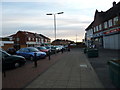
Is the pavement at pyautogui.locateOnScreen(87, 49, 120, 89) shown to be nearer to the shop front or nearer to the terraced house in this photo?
the terraced house

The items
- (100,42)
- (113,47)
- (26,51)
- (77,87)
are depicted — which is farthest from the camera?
(100,42)

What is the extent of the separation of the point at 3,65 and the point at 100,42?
30.1 m

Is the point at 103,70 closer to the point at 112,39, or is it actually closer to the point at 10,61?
the point at 10,61

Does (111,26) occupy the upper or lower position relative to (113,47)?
upper

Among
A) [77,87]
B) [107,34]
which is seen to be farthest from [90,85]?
[107,34]

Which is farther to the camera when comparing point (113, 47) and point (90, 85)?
point (113, 47)

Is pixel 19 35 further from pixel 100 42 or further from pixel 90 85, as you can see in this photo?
pixel 90 85

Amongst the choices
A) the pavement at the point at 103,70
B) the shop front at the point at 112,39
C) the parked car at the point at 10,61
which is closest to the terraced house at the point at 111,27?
the shop front at the point at 112,39

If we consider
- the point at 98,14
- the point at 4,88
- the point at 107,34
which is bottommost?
the point at 4,88

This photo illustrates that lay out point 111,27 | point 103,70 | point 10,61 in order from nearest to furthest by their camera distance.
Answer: point 103,70 → point 10,61 → point 111,27

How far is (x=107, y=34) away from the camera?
2983cm

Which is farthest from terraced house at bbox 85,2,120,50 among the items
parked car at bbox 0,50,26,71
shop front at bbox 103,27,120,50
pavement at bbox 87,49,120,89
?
parked car at bbox 0,50,26,71

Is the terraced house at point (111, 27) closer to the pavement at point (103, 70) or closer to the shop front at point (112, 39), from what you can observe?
the shop front at point (112, 39)

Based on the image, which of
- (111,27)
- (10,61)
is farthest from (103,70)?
(111,27)
